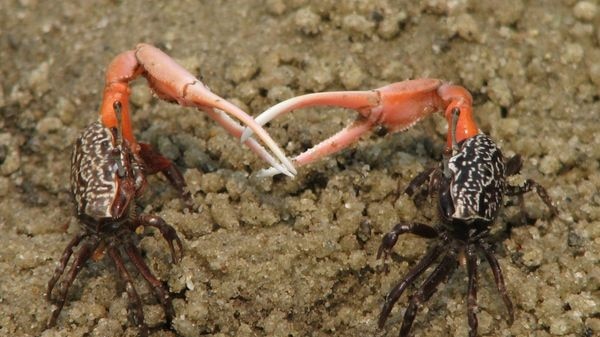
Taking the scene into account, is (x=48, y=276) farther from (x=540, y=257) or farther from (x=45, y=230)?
(x=540, y=257)

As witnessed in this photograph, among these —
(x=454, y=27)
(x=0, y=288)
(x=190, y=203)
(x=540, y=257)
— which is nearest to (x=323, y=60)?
(x=454, y=27)

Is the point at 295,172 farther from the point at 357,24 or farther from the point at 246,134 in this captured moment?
the point at 357,24

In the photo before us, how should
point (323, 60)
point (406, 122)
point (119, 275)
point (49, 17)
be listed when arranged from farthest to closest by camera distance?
point (49, 17) < point (323, 60) < point (406, 122) < point (119, 275)

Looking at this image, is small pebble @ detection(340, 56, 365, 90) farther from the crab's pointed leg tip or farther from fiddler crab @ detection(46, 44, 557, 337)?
the crab's pointed leg tip

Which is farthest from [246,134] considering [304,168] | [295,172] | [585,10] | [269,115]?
[585,10]

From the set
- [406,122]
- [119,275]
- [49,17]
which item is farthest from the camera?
[49,17]

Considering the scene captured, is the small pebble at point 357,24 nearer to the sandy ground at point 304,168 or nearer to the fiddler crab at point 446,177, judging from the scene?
the sandy ground at point 304,168
